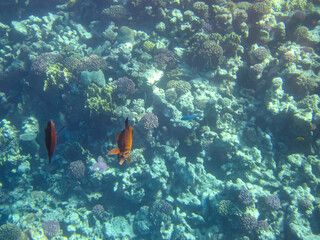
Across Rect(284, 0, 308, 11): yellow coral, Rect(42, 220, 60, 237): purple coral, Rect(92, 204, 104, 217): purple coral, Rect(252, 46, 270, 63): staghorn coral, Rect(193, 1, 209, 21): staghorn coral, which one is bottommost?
Rect(42, 220, 60, 237): purple coral

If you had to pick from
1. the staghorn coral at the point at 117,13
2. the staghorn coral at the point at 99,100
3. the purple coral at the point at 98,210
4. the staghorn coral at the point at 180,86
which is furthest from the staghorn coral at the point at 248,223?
the staghorn coral at the point at 117,13

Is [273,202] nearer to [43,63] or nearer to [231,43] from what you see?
[231,43]

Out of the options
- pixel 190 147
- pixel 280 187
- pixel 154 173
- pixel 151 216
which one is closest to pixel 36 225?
pixel 151 216

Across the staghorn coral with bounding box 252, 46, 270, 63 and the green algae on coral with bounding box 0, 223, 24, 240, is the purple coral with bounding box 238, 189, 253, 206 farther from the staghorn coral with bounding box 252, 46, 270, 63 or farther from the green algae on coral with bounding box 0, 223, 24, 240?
the green algae on coral with bounding box 0, 223, 24, 240

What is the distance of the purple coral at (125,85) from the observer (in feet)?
21.6

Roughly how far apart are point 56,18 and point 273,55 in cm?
1108

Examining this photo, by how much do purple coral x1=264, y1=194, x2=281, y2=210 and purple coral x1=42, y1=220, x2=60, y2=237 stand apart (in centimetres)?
691

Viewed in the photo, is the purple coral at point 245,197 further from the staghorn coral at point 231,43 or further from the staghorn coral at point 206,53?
the staghorn coral at point 231,43

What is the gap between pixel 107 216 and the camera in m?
7.03

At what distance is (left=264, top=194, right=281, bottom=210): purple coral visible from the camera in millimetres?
5676

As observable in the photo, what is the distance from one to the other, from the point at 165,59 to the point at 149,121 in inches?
95.7

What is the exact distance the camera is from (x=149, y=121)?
6.27m

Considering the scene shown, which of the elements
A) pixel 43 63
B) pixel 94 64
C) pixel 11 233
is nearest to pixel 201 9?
pixel 94 64

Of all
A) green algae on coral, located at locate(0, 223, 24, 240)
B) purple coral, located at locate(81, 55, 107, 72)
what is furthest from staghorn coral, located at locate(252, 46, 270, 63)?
green algae on coral, located at locate(0, 223, 24, 240)
